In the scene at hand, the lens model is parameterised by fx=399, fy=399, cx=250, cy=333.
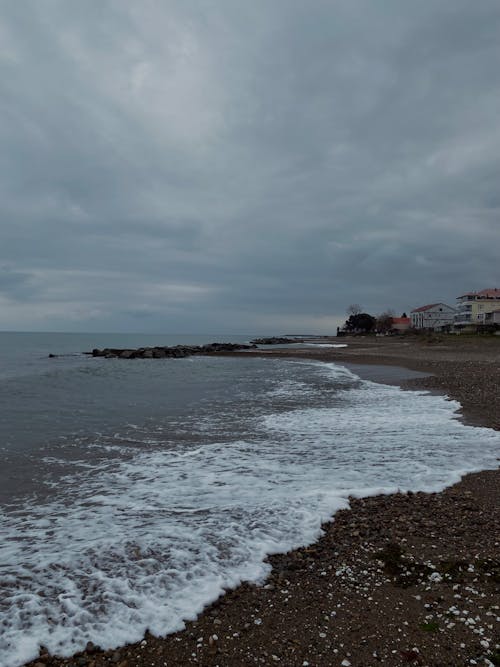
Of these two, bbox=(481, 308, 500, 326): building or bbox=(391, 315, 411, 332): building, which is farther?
bbox=(391, 315, 411, 332): building

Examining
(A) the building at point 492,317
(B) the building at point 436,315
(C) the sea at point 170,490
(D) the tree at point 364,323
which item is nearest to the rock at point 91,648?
(C) the sea at point 170,490

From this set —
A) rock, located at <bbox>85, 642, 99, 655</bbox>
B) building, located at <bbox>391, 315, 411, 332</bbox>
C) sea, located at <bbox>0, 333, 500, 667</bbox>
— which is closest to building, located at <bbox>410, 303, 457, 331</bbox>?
building, located at <bbox>391, 315, 411, 332</bbox>

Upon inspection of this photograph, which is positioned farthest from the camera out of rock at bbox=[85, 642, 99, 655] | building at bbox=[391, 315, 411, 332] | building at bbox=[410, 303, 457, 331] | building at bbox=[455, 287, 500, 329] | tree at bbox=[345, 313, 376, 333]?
tree at bbox=[345, 313, 376, 333]

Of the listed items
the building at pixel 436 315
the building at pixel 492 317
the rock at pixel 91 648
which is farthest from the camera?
the building at pixel 436 315

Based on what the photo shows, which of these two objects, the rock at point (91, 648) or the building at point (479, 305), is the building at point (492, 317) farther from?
the rock at point (91, 648)

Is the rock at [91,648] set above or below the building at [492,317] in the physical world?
below

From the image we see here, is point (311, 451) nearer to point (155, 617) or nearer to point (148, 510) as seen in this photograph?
Answer: point (148, 510)

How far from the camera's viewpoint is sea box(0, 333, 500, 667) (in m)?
4.07

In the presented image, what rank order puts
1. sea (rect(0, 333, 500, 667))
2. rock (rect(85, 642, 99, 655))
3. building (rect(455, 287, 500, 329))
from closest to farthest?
rock (rect(85, 642, 99, 655)) → sea (rect(0, 333, 500, 667)) → building (rect(455, 287, 500, 329))

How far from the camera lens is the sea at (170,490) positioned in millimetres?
4074

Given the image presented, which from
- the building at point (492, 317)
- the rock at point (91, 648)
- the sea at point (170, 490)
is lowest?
the sea at point (170, 490)

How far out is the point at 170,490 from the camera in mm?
7312

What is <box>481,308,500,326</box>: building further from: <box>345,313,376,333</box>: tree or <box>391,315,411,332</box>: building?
<box>345,313,376,333</box>: tree

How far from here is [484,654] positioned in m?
3.18
